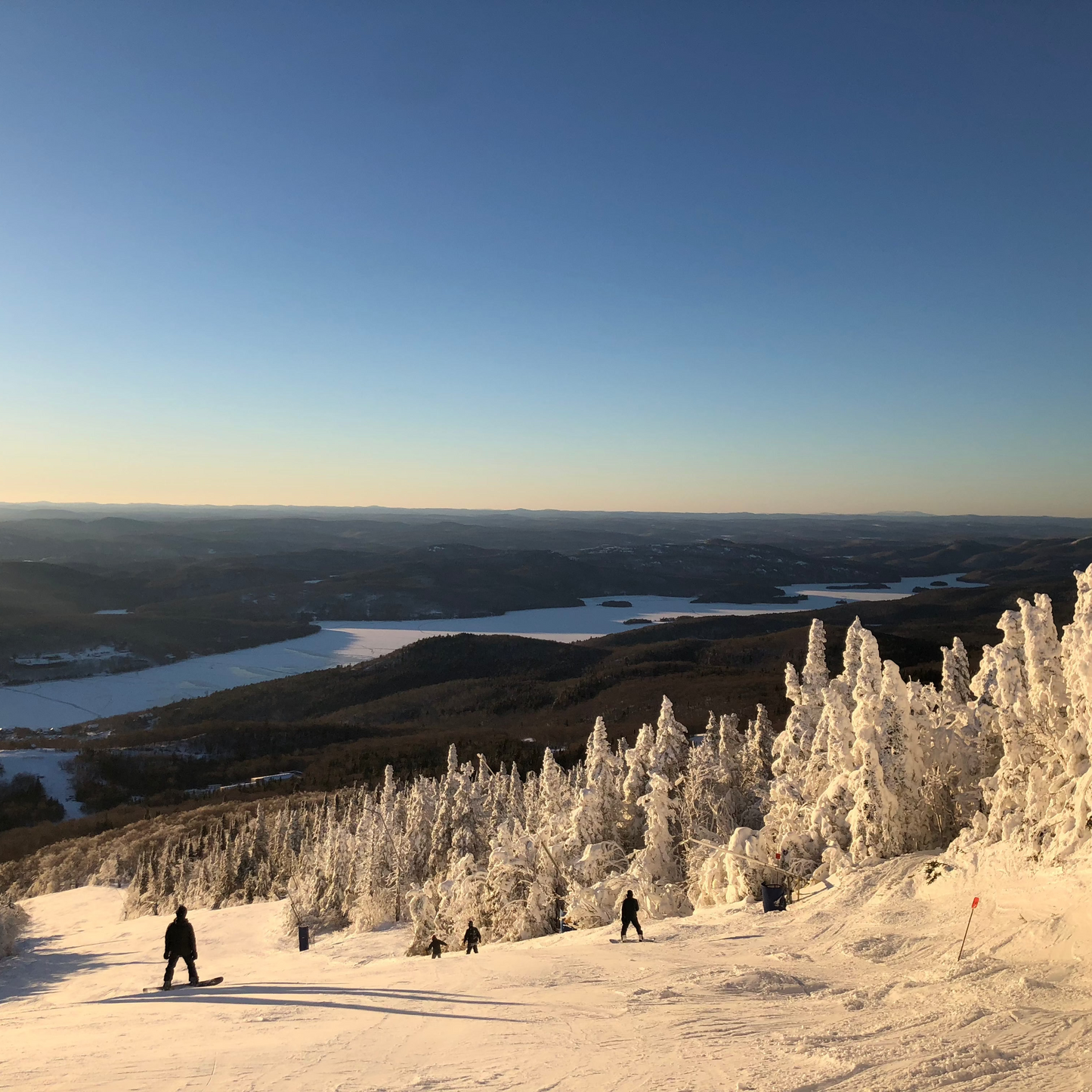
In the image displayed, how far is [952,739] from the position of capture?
20516 millimetres

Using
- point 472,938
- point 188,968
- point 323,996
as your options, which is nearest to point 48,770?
point 188,968

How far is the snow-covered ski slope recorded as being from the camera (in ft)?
29.7

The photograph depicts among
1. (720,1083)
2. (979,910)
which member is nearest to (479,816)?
(979,910)

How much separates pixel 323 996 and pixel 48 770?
106615 mm

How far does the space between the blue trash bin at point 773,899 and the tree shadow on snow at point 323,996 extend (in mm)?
8303

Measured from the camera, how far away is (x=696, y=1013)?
11.1 meters

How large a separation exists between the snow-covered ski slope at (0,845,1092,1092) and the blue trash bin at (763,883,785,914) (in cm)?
68

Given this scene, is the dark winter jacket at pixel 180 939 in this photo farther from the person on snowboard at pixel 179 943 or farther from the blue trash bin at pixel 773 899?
the blue trash bin at pixel 773 899

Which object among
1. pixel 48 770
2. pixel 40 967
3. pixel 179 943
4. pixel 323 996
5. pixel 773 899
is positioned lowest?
pixel 48 770

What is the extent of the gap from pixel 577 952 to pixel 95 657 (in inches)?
8412

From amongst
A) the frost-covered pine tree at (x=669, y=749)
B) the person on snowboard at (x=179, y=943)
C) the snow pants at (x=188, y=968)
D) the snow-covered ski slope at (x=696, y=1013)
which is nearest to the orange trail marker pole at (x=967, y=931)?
the snow-covered ski slope at (x=696, y=1013)

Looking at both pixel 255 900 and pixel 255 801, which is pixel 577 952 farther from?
pixel 255 801

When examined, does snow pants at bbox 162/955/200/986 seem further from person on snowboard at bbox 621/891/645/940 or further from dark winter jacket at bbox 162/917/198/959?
person on snowboard at bbox 621/891/645/940

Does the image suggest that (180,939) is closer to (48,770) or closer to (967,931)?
(967,931)
